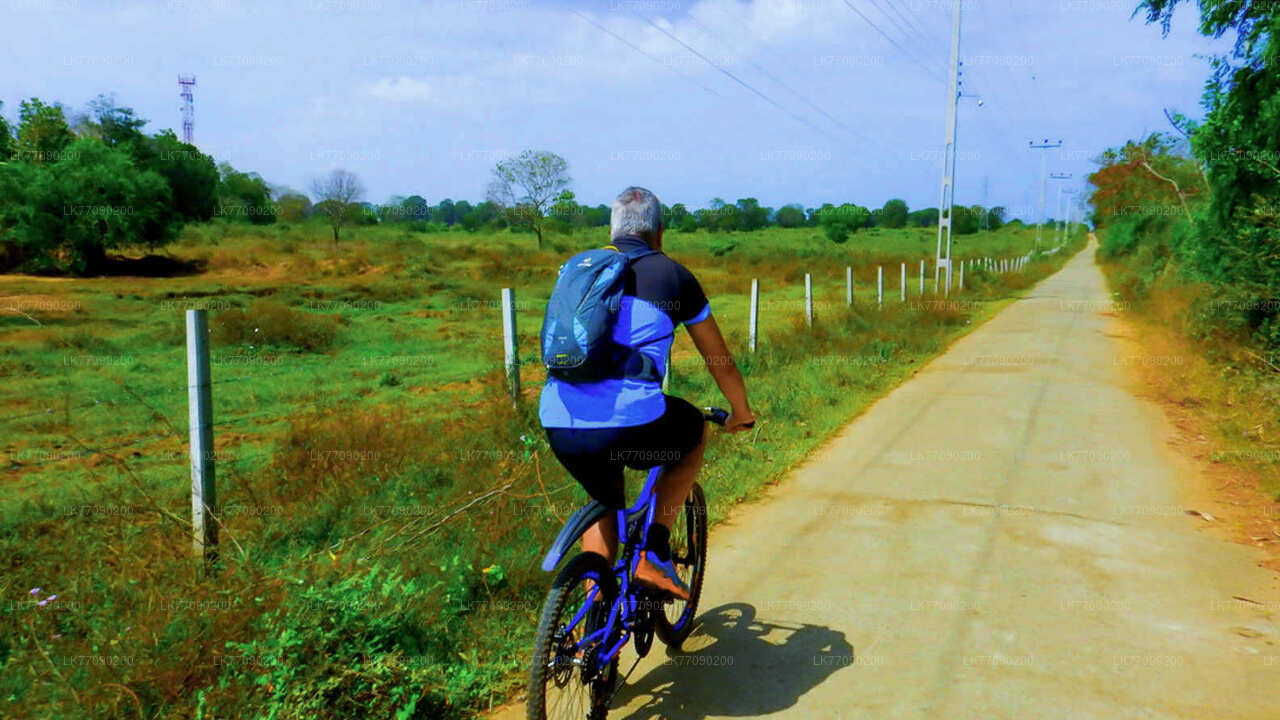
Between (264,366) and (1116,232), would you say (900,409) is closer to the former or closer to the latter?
(264,366)

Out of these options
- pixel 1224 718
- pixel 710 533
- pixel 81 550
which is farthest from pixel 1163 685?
pixel 81 550

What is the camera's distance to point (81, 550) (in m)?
4.09

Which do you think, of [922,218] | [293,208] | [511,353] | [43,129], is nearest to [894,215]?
[922,218]

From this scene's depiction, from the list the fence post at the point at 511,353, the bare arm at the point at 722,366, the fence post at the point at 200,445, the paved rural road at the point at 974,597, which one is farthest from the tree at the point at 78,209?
the bare arm at the point at 722,366

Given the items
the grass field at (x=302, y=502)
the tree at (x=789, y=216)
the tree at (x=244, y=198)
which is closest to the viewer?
the grass field at (x=302, y=502)

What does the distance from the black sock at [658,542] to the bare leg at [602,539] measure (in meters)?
0.16

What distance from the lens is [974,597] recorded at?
4270 mm

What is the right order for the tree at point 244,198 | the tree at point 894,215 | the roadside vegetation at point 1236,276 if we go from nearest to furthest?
the roadside vegetation at point 1236,276 → the tree at point 244,198 → the tree at point 894,215

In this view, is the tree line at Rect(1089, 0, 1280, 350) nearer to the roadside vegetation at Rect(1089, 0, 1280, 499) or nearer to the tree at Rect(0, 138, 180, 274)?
the roadside vegetation at Rect(1089, 0, 1280, 499)

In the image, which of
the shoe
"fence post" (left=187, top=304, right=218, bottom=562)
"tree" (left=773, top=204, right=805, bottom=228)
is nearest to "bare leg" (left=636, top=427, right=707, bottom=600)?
the shoe

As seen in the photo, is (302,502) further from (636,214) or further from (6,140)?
(6,140)

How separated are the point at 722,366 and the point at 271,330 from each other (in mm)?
14532

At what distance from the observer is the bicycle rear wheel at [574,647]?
2559mm

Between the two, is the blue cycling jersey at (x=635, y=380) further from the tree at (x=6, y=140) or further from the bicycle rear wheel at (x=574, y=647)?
the tree at (x=6, y=140)
